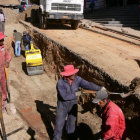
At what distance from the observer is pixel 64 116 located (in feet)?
16.6

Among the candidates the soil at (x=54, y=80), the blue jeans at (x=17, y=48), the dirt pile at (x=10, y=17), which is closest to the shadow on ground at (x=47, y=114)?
the soil at (x=54, y=80)

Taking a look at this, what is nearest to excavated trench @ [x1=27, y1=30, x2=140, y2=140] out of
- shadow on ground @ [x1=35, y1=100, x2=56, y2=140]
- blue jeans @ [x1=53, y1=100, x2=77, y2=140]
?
shadow on ground @ [x1=35, y1=100, x2=56, y2=140]

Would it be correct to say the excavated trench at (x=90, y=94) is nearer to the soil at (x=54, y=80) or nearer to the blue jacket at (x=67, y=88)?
the soil at (x=54, y=80)

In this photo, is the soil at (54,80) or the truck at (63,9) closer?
the soil at (54,80)

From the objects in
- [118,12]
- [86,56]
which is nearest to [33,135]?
[86,56]

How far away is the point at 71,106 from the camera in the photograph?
500 cm

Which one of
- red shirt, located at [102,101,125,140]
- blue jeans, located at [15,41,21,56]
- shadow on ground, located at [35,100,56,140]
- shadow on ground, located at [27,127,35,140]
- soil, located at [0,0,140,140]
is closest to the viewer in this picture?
red shirt, located at [102,101,125,140]

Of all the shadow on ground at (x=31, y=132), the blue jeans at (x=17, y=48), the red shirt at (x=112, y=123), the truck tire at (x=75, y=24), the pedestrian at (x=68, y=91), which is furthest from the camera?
the truck tire at (x=75, y=24)

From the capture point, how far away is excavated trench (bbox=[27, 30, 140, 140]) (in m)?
4.99

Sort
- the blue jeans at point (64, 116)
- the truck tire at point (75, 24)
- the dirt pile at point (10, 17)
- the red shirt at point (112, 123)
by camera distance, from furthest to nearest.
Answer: the dirt pile at point (10, 17) < the truck tire at point (75, 24) < the blue jeans at point (64, 116) < the red shirt at point (112, 123)

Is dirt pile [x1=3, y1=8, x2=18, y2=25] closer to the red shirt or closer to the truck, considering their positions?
the truck

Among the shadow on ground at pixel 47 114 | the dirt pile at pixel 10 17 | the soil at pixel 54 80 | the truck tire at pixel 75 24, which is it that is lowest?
the shadow on ground at pixel 47 114

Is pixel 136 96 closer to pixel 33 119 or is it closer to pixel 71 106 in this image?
pixel 71 106

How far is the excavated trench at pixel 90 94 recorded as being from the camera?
4.99 metres
